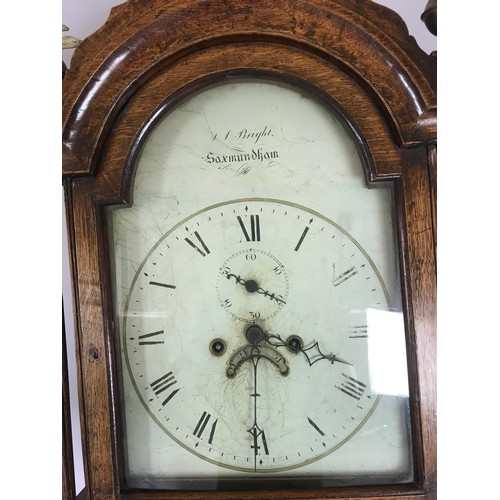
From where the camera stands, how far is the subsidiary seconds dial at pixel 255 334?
2.41ft

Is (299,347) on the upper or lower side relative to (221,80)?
lower

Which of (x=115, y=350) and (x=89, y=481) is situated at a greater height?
(x=115, y=350)

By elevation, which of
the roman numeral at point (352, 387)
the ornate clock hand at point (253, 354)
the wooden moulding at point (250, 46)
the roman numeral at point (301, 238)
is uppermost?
the wooden moulding at point (250, 46)

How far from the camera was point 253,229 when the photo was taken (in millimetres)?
739

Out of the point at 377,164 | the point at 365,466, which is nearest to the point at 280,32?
the point at 377,164

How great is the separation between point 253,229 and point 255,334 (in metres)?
0.13

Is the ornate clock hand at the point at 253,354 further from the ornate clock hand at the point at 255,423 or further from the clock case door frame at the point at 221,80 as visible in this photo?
the clock case door frame at the point at 221,80

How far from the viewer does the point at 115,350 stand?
2.40ft

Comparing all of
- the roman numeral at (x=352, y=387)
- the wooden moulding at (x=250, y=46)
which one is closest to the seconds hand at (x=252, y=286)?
the roman numeral at (x=352, y=387)

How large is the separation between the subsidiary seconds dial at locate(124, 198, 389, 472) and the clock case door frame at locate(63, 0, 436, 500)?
0.05 metres

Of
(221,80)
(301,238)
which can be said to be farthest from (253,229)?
(221,80)

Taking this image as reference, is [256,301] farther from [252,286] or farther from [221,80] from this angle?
[221,80]
